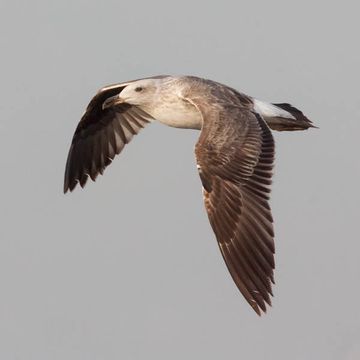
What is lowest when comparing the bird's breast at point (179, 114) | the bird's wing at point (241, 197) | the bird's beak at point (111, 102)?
the bird's wing at point (241, 197)

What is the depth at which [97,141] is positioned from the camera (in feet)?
77.6

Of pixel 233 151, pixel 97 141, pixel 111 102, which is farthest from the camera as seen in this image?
pixel 97 141

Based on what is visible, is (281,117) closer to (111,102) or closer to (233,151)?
(233,151)

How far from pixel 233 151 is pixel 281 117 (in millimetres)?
2862

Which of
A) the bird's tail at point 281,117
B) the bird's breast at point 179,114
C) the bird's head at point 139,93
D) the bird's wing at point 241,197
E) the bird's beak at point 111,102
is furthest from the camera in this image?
the bird's beak at point 111,102

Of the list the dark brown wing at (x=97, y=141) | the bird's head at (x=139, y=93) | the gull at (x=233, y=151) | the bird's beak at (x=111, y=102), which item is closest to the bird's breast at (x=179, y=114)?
the gull at (x=233, y=151)

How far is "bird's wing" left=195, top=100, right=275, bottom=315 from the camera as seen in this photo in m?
17.9

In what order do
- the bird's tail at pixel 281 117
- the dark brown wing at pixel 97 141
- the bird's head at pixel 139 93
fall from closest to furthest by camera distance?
the bird's tail at pixel 281 117 < the bird's head at pixel 139 93 < the dark brown wing at pixel 97 141

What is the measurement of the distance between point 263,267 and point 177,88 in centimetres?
411

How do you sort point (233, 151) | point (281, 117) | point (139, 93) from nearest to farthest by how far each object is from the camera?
point (233, 151)
point (281, 117)
point (139, 93)

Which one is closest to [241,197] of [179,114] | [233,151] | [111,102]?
[233,151]

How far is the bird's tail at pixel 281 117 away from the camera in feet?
68.8

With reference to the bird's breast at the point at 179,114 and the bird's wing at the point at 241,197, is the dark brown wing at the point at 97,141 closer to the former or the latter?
the bird's breast at the point at 179,114

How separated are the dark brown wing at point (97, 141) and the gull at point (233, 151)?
3.46ft
